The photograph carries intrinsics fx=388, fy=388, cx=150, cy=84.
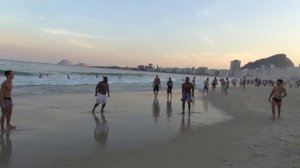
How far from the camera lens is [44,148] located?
8297 mm

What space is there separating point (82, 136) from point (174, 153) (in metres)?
2.66

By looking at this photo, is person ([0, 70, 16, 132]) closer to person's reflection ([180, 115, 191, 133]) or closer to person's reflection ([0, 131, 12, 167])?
person's reflection ([0, 131, 12, 167])

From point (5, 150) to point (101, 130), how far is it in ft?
11.2

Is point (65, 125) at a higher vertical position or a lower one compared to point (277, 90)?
lower

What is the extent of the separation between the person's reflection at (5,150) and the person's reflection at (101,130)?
2.09 meters

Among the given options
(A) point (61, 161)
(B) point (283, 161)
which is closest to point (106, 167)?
(A) point (61, 161)

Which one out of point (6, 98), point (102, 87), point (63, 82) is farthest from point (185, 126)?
point (63, 82)

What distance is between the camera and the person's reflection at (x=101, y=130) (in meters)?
9.64

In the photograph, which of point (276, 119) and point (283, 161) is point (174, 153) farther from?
point (276, 119)

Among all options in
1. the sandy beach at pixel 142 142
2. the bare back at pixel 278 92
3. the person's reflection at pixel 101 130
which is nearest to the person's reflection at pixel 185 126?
the sandy beach at pixel 142 142

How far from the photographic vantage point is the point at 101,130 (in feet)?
35.9

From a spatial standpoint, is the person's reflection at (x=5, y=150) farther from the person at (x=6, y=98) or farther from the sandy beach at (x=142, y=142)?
the person at (x=6, y=98)

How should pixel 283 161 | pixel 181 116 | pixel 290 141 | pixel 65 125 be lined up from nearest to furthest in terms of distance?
pixel 283 161
pixel 290 141
pixel 65 125
pixel 181 116

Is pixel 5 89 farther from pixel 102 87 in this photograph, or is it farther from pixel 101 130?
pixel 102 87
